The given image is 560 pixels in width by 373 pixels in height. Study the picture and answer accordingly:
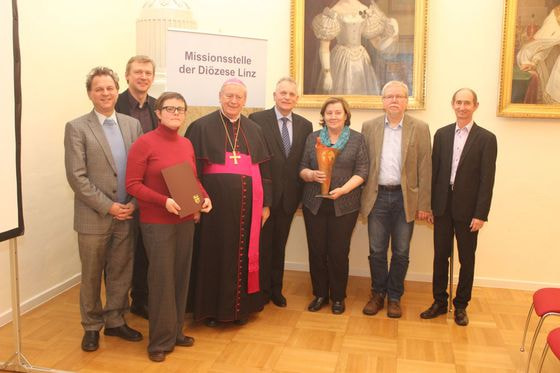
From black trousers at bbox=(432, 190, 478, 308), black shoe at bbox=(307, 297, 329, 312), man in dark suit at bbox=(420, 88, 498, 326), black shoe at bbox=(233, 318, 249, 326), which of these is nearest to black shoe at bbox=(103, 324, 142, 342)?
black shoe at bbox=(233, 318, 249, 326)

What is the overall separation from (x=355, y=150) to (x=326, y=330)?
50.5 inches

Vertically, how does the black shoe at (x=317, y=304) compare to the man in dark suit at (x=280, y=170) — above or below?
below

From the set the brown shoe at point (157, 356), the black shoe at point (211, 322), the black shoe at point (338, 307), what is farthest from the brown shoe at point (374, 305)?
the brown shoe at point (157, 356)

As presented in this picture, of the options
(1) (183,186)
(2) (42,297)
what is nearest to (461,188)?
(1) (183,186)

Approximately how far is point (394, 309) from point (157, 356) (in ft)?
5.87

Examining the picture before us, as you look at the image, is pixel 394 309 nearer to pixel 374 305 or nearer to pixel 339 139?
pixel 374 305

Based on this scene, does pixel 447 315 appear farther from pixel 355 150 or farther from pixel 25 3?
pixel 25 3

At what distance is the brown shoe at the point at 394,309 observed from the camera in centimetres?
404

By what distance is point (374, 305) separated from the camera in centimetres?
413

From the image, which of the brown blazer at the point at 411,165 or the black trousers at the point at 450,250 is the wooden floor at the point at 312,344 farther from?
the brown blazer at the point at 411,165

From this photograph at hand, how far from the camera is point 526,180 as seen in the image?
4656 millimetres

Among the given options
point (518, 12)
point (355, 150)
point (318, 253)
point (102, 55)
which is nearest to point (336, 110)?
point (355, 150)

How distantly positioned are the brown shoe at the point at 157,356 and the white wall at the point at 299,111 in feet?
4.53

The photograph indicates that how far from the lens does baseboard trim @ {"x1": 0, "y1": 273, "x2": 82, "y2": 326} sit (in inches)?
150
